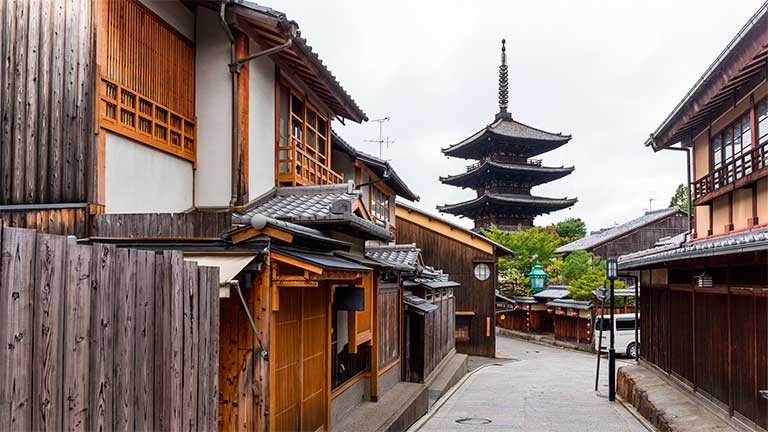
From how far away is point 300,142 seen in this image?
12547 millimetres

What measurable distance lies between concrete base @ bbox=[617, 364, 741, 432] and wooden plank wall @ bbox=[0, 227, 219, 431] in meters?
9.67

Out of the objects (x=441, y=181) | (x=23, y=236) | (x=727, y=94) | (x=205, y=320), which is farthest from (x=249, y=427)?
(x=441, y=181)

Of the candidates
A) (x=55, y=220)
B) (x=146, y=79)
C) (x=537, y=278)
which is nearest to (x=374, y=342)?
(x=146, y=79)

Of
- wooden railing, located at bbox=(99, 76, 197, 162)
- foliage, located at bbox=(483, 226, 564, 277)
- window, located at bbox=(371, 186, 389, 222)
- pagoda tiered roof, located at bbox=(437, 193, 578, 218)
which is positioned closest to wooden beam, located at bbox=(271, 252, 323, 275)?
wooden railing, located at bbox=(99, 76, 197, 162)

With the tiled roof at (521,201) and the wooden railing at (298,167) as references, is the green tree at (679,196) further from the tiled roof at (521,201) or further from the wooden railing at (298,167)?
the wooden railing at (298,167)

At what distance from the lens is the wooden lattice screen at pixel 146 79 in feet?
26.3

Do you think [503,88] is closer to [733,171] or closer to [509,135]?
[509,135]

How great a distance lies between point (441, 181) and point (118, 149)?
50.4 meters

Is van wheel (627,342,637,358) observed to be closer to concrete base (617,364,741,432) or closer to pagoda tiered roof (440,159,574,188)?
concrete base (617,364,741,432)

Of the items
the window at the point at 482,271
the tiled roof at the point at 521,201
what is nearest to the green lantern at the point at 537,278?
the tiled roof at the point at 521,201

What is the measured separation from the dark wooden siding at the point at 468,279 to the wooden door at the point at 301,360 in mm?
22592

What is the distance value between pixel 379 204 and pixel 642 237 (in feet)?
111

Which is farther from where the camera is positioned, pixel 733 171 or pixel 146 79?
pixel 733 171

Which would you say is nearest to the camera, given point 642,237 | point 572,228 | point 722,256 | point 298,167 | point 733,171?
point 722,256
